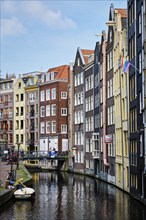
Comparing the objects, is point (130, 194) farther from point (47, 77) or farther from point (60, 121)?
point (47, 77)

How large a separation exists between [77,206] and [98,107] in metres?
29.5

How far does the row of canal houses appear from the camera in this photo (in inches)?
1565

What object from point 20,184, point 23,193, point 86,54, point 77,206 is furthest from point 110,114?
point 86,54

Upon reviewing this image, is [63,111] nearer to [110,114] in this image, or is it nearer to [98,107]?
[98,107]

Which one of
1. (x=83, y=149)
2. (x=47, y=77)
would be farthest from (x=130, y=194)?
(x=47, y=77)

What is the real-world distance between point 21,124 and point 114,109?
5513 centimetres

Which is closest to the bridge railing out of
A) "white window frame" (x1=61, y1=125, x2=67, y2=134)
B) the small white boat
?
"white window frame" (x1=61, y1=125, x2=67, y2=134)

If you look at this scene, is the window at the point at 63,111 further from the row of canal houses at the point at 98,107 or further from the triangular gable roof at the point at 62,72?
the triangular gable roof at the point at 62,72

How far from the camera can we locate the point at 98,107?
65.7m

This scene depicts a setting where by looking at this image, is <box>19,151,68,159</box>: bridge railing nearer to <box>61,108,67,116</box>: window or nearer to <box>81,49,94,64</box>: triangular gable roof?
<box>61,108,67,116</box>: window

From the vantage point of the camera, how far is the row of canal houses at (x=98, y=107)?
39.8 m

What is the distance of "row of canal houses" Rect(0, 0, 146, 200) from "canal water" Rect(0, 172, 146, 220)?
6.43 ft

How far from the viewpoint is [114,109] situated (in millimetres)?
54156

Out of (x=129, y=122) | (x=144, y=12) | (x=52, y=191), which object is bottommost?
(x=52, y=191)
